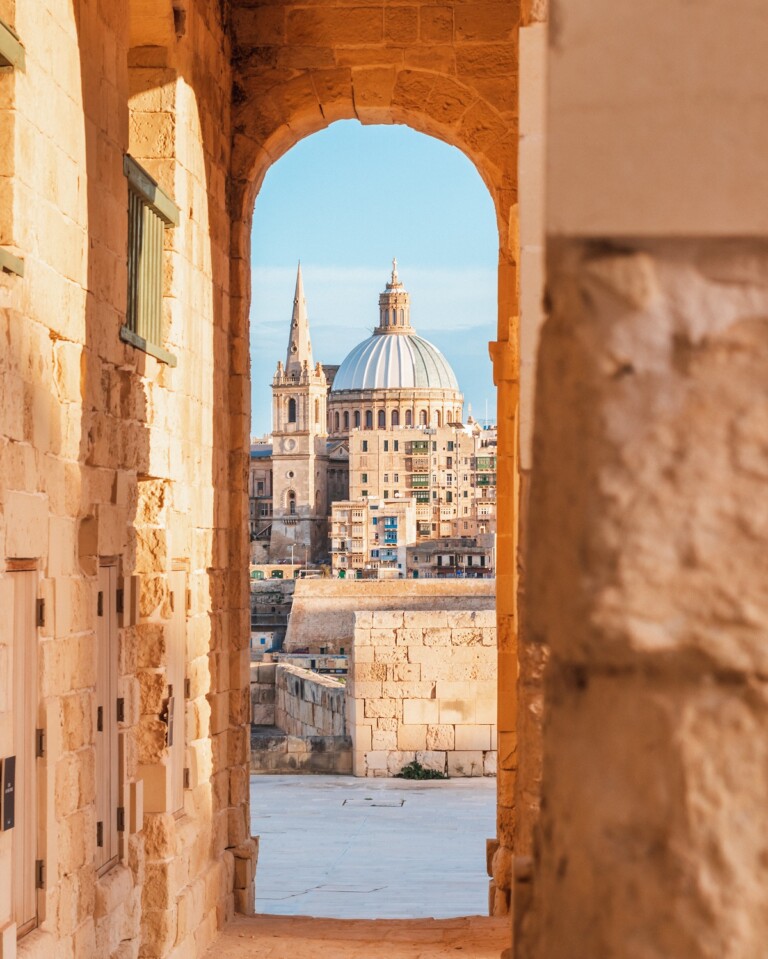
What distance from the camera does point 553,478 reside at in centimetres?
149

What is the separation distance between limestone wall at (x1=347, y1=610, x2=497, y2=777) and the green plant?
6 centimetres

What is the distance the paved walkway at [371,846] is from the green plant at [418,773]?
202 millimetres

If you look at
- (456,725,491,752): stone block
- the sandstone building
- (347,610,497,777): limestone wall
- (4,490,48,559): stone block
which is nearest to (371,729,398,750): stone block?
(347,610,497,777): limestone wall

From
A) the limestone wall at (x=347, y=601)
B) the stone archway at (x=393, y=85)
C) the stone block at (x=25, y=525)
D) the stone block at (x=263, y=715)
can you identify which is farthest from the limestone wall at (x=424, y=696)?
the limestone wall at (x=347, y=601)

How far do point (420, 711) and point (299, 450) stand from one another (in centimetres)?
9014

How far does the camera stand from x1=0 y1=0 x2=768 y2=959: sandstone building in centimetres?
138

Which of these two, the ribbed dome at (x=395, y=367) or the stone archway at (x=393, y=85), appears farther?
the ribbed dome at (x=395, y=367)

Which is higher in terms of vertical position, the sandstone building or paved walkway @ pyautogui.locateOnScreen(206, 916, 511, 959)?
the sandstone building

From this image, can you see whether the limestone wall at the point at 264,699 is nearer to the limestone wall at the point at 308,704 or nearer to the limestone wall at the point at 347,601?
the limestone wall at the point at 308,704

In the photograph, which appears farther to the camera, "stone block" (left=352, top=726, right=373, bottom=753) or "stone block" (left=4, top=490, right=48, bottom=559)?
"stone block" (left=352, top=726, right=373, bottom=753)

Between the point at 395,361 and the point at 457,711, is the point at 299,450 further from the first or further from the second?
the point at 457,711

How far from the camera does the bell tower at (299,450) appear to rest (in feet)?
326

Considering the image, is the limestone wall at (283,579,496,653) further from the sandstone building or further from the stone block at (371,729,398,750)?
the sandstone building

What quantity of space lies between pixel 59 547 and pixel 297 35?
5200 mm
